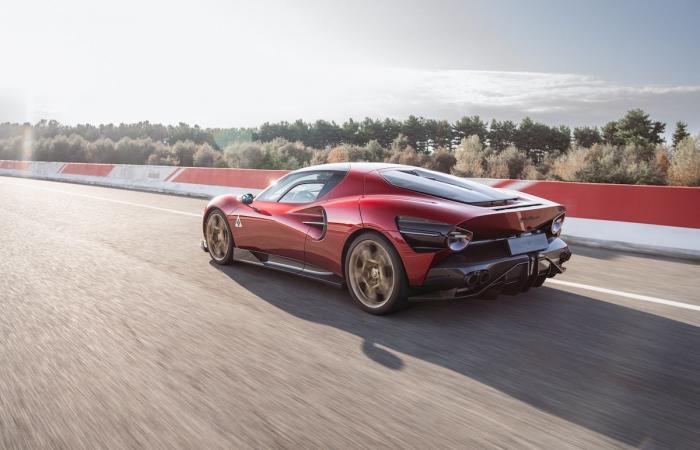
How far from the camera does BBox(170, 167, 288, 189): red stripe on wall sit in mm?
14930

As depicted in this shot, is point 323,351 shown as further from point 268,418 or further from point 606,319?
point 606,319

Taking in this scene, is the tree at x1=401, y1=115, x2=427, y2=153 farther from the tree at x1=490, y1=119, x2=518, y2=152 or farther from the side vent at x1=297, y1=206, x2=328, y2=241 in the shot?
the side vent at x1=297, y1=206, x2=328, y2=241

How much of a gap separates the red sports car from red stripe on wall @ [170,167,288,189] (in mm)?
9178

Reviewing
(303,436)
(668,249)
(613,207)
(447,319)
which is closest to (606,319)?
(447,319)

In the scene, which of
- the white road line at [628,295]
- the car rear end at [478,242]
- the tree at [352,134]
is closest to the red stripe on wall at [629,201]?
the white road line at [628,295]

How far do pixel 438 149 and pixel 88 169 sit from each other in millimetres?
23952

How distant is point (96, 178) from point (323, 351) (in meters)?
22.6

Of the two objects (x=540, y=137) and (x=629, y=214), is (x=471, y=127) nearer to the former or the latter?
(x=540, y=137)

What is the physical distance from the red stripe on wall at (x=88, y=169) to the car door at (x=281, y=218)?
19.0 meters

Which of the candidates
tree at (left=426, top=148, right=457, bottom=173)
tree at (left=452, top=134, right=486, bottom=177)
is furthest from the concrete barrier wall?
tree at (left=426, top=148, right=457, bottom=173)

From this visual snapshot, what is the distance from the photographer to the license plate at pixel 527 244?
430cm

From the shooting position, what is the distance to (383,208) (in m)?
4.46

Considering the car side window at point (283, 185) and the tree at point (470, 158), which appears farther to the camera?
the tree at point (470, 158)

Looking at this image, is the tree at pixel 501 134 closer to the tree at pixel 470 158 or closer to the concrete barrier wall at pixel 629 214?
the tree at pixel 470 158
